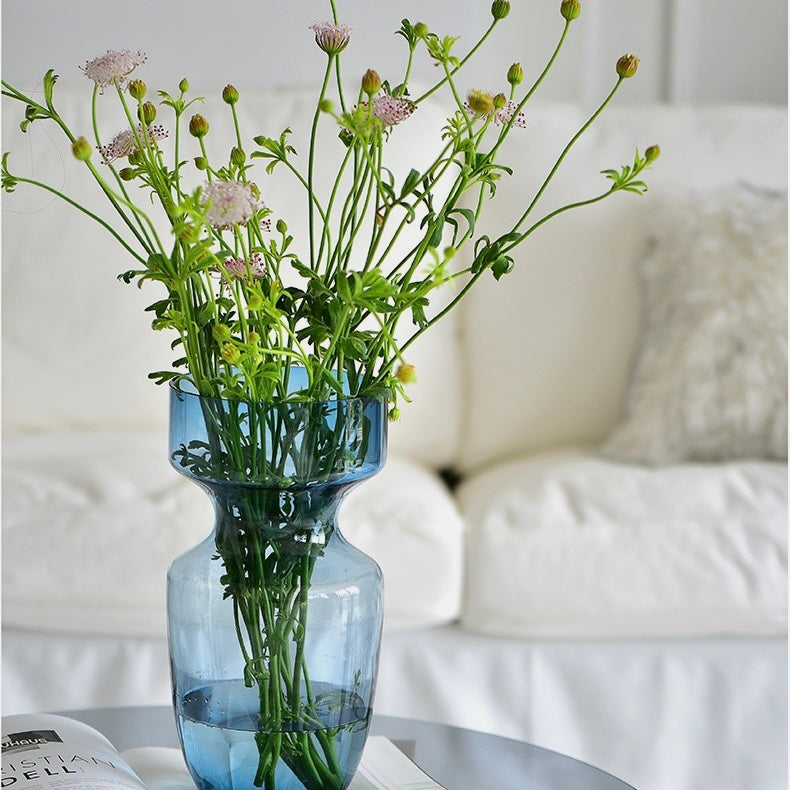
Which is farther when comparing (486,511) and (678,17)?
(678,17)

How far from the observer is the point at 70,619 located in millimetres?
1291

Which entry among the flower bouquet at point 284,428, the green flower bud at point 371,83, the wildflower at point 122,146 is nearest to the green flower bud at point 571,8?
the flower bouquet at point 284,428

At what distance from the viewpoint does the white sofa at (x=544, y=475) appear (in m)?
1.29

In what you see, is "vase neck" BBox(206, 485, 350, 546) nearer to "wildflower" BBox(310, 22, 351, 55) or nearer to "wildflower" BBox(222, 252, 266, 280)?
"wildflower" BBox(222, 252, 266, 280)

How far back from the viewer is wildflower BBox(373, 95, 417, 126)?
55 cm

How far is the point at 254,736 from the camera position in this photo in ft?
2.02

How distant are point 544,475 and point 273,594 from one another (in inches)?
32.8

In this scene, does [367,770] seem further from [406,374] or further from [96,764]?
[406,374]

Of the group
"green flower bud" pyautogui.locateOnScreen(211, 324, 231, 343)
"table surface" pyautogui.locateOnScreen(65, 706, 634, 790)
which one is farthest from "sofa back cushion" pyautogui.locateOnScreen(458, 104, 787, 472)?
"green flower bud" pyautogui.locateOnScreen(211, 324, 231, 343)

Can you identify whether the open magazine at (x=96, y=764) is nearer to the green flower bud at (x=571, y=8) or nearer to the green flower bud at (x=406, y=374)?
the green flower bud at (x=406, y=374)

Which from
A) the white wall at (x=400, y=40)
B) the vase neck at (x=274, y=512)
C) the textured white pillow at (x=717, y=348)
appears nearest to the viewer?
the vase neck at (x=274, y=512)

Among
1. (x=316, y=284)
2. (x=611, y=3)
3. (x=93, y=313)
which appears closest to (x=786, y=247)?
(x=611, y=3)

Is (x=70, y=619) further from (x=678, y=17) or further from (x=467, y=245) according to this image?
(x=678, y=17)

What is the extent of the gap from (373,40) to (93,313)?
24.1 inches
